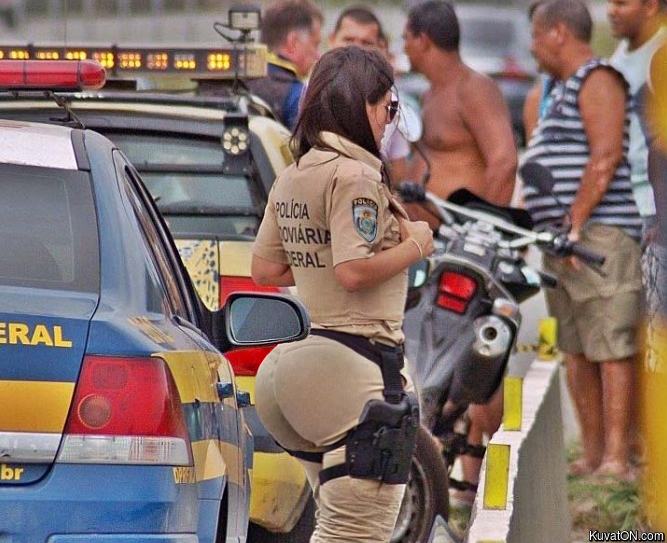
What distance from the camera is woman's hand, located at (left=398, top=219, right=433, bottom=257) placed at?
191 inches

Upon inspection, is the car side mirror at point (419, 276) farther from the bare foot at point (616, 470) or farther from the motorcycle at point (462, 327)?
the bare foot at point (616, 470)

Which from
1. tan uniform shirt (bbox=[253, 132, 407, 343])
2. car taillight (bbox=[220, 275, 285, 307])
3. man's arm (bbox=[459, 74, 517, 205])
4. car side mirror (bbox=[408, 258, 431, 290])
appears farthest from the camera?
man's arm (bbox=[459, 74, 517, 205])

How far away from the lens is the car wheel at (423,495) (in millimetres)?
6285

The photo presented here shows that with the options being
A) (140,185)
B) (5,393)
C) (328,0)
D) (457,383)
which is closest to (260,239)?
(140,185)

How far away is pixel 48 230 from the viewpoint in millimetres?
4000

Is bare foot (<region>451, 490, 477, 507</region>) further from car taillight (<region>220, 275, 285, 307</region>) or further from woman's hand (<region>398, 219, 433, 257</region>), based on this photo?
woman's hand (<region>398, 219, 433, 257</region>)

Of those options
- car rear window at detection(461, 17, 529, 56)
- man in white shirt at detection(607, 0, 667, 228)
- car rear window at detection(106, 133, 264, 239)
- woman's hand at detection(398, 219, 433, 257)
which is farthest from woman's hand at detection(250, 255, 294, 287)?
car rear window at detection(461, 17, 529, 56)

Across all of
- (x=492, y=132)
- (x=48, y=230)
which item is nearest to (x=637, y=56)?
(x=492, y=132)

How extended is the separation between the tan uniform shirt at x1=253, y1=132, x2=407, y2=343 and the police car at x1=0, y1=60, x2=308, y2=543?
0.52m

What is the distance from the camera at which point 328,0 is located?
4050cm

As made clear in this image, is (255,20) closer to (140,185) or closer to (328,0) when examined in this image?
(140,185)

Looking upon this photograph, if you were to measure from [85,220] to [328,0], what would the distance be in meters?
37.0

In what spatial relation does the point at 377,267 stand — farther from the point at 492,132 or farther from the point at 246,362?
the point at 492,132

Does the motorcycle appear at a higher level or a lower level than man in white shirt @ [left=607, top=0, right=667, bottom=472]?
lower
